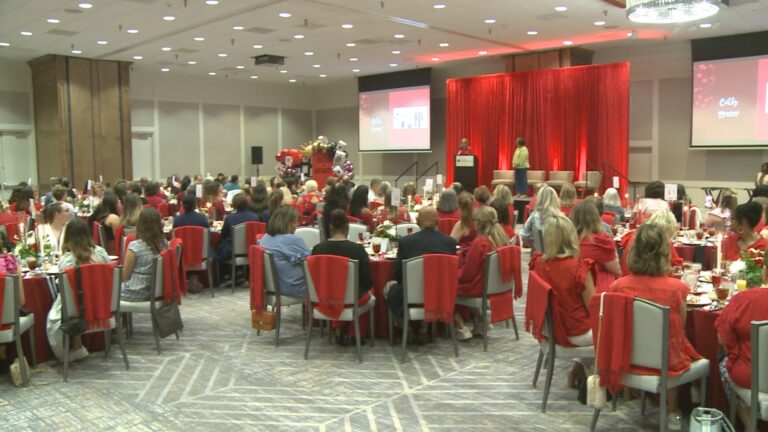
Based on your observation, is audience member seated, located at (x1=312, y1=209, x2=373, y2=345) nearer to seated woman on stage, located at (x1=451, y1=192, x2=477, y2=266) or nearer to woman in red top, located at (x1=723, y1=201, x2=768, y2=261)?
seated woman on stage, located at (x1=451, y1=192, x2=477, y2=266)

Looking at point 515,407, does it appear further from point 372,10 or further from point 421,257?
point 372,10

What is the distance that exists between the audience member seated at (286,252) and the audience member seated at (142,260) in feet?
3.09

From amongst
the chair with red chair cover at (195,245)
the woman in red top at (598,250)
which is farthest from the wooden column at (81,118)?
the woman in red top at (598,250)

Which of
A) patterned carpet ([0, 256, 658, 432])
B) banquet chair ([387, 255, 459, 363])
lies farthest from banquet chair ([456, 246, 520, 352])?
patterned carpet ([0, 256, 658, 432])

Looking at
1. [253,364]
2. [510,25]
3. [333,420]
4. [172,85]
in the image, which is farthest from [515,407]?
[172,85]

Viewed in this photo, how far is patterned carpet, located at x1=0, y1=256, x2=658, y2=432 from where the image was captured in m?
4.23

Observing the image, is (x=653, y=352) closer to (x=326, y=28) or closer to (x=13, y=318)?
(x=13, y=318)

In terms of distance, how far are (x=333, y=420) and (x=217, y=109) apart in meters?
19.5

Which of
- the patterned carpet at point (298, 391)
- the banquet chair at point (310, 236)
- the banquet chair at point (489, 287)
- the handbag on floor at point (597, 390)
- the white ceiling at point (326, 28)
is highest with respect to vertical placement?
the white ceiling at point (326, 28)

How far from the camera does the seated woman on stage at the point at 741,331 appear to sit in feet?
10.8

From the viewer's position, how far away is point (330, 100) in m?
24.5

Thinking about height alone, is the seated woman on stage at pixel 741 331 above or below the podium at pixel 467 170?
below

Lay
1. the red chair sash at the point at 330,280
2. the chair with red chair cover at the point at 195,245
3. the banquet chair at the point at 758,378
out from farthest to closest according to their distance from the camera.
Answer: the chair with red chair cover at the point at 195,245 < the red chair sash at the point at 330,280 < the banquet chair at the point at 758,378

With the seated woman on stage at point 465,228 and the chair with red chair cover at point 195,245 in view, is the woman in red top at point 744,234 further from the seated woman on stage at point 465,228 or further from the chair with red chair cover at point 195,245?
the chair with red chair cover at point 195,245
